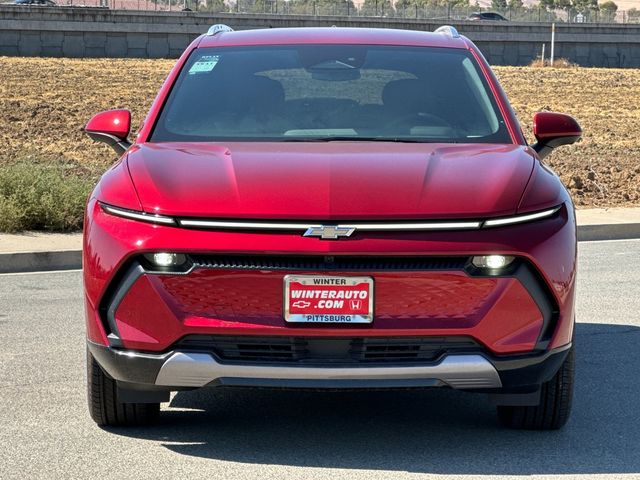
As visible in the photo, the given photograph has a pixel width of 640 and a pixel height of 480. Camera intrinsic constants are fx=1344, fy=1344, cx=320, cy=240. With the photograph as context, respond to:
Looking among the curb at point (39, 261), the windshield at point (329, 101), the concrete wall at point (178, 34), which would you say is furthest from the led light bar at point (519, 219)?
the concrete wall at point (178, 34)

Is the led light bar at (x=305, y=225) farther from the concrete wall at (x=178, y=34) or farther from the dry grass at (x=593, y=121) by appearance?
the concrete wall at (x=178, y=34)

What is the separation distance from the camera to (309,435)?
19.6 feet

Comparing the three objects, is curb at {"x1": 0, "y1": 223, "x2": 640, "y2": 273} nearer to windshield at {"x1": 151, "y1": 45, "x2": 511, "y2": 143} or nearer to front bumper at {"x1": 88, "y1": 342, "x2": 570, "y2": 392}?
windshield at {"x1": 151, "y1": 45, "x2": 511, "y2": 143}

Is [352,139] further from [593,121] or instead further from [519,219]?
[593,121]

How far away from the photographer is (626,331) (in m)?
8.95

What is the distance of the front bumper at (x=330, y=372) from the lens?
521 centimetres

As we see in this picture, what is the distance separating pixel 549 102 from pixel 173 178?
105 ft

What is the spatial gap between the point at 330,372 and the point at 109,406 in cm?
121

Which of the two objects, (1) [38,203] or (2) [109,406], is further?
(1) [38,203]

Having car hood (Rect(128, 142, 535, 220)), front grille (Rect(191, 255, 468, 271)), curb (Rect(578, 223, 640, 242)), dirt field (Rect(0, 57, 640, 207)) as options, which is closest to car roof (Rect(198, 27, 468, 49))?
car hood (Rect(128, 142, 535, 220))

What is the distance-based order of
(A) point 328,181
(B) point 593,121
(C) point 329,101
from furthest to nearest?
(B) point 593,121, (C) point 329,101, (A) point 328,181

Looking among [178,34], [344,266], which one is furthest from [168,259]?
[178,34]

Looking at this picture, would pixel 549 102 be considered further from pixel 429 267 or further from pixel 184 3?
pixel 184 3

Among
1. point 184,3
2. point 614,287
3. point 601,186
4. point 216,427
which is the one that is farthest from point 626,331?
point 184,3
